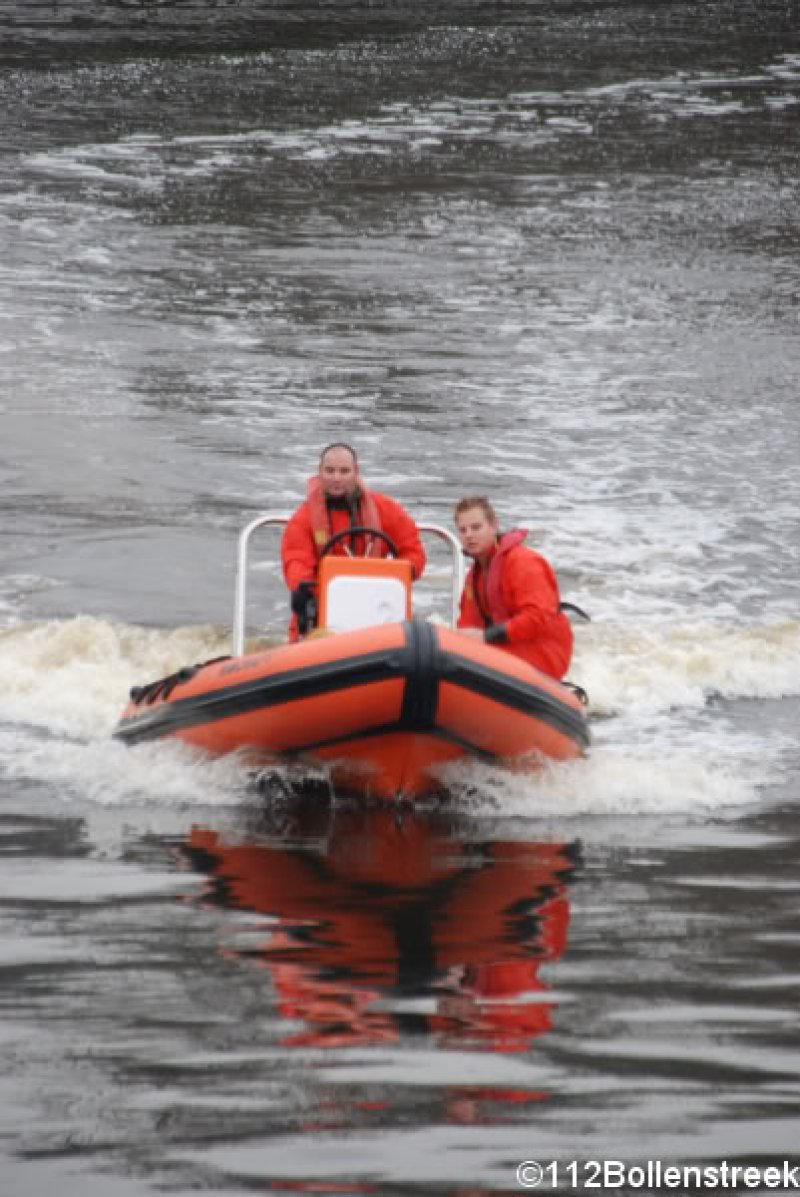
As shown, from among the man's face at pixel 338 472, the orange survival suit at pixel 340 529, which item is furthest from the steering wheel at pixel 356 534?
the man's face at pixel 338 472

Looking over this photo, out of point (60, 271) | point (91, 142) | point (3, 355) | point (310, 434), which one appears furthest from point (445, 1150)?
point (91, 142)

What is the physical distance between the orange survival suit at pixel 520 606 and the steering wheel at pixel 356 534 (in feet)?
1.04

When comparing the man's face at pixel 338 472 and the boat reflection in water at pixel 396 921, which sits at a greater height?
the man's face at pixel 338 472

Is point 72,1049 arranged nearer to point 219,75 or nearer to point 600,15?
point 219,75

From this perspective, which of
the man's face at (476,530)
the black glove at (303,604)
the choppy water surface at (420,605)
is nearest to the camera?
the choppy water surface at (420,605)

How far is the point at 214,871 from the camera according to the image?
6.04 m

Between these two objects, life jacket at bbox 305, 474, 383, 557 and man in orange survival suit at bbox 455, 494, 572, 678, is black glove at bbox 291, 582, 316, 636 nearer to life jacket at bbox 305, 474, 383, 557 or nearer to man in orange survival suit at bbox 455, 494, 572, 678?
life jacket at bbox 305, 474, 383, 557

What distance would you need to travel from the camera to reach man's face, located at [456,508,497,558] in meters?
7.31

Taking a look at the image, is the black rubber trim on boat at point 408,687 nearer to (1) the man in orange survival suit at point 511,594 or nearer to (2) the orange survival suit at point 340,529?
(1) the man in orange survival suit at point 511,594

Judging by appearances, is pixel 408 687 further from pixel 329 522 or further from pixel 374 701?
pixel 329 522

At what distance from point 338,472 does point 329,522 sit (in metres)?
0.21

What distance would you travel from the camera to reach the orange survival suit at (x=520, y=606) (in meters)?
7.36

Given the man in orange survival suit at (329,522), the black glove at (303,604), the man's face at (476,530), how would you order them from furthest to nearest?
the man in orange survival suit at (329,522) < the black glove at (303,604) < the man's face at (476,530)

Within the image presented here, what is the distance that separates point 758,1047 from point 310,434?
10598 mm
